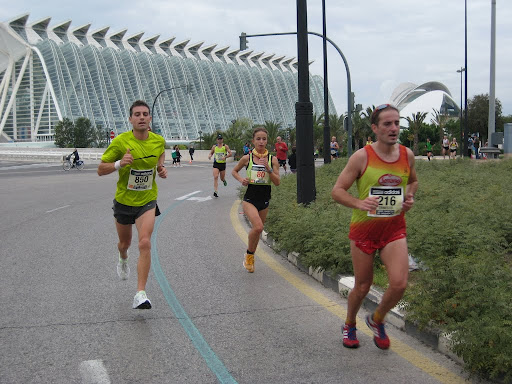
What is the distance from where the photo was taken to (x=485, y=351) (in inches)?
152

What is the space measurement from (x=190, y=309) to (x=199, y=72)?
114 meters

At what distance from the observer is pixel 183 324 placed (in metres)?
5.39

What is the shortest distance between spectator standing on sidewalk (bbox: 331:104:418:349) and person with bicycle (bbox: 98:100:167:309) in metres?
2.15

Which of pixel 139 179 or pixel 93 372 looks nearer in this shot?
pixel 93 372

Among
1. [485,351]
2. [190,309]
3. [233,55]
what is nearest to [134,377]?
[190,309]

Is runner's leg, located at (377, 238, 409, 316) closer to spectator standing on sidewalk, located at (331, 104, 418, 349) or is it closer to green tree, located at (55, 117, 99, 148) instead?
spectator standing on sidewalk, located at (331, 104, 418, 349)

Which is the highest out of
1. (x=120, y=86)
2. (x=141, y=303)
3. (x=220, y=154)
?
(x=120, y=86)

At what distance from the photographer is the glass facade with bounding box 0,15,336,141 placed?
89.2 m

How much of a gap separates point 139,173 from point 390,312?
2.65 m

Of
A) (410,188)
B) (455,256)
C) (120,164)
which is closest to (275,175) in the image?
(455,256)

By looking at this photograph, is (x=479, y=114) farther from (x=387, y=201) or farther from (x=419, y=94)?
(x=387, y=201)

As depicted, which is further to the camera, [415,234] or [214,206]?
[214,206]

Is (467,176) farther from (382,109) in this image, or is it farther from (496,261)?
(382,109)

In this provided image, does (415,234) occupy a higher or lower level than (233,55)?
lower
